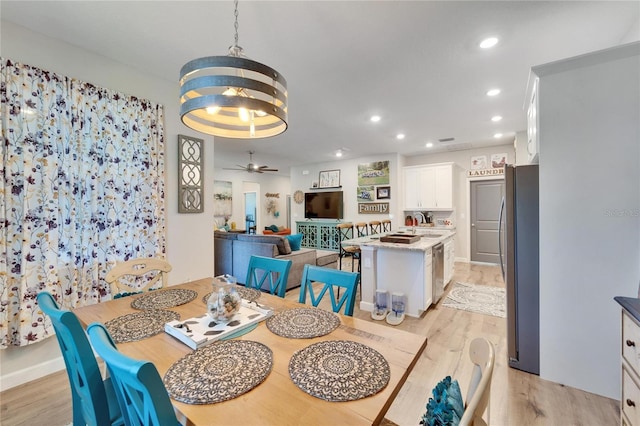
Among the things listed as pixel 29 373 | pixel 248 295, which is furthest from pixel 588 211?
pixel 29 373

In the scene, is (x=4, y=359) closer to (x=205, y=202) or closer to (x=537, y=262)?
(x=205, y=202)

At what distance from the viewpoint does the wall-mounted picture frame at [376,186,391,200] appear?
6860 millimetres

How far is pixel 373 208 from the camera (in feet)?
23.3

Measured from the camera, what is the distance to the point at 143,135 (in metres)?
2.75

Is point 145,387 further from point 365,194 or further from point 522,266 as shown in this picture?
point 365,194

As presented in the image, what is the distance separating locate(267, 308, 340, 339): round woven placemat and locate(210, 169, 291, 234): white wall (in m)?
8.52

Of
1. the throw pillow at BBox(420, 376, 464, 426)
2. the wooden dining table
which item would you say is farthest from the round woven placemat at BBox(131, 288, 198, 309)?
the throw pillow at BBox(420, 376, 464, 426)

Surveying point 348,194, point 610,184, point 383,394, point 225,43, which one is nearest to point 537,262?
point 610,184

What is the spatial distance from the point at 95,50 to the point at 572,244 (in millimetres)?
4312

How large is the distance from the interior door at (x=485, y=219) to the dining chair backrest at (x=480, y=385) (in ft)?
21.0

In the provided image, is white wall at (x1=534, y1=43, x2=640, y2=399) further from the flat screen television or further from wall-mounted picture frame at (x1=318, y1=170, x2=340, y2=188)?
wall-mounted picture frame at (x1=318, y1=170, x2=340, y2=188)

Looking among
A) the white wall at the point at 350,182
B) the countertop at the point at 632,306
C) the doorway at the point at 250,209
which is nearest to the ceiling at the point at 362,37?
the countertop at the point at 632,306

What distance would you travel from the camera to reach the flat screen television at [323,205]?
7.62 meters

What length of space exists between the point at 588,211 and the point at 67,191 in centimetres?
410
